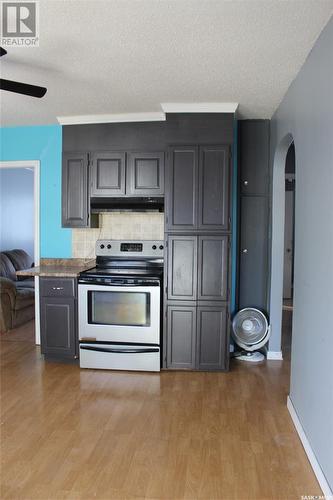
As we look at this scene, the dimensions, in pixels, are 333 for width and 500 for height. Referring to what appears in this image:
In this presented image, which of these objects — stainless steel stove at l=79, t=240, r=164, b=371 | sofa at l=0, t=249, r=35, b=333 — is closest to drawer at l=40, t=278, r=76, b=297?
stainless steel stove at l=79, t=240, r=164, b=371

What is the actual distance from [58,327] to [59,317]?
0.33ft

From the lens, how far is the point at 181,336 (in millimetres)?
3465

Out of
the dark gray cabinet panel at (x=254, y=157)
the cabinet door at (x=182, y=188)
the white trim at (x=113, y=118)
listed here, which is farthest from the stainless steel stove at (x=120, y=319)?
the white trim at (x=113, y=118)

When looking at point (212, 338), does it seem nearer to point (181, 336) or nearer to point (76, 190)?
point (181, 336)

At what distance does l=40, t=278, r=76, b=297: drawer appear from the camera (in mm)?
3551

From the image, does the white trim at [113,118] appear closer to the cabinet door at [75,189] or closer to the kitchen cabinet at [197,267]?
the cabinet door at [75,189]

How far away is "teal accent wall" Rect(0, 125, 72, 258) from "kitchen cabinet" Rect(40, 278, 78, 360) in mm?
653

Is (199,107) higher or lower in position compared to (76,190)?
higher

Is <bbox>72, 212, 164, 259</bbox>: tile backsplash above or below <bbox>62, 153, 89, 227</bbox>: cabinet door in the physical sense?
below

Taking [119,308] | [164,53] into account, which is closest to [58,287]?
[119,308]

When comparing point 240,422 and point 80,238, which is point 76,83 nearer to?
point 80,238

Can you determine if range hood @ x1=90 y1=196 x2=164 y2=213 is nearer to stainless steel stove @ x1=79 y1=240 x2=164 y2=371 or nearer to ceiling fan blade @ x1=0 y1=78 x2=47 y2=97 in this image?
stainless steel stove @ x1=79 y1=240 x2=164 y2=371

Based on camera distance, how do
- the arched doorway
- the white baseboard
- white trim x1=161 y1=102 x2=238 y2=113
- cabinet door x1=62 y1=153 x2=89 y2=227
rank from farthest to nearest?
1. cabinet door x1=62 y1=153 x2=89 y2=227
2. the arched doorway
3. white trim x1=161 y1=102 x2=238 y2=113
4. the white baseboard

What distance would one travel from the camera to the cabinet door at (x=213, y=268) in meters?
3.40
